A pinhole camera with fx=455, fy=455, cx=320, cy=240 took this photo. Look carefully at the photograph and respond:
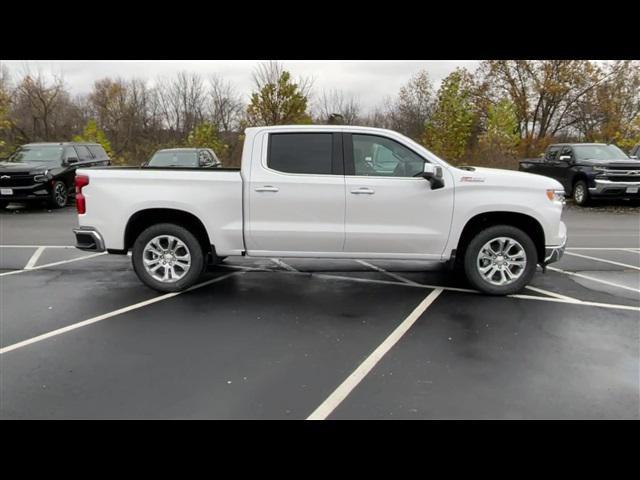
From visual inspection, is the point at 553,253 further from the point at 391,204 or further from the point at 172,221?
the point at 172,221

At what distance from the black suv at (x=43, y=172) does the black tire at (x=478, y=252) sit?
493 inches

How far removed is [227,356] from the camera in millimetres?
3938

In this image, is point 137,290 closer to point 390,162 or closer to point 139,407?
point 139,407

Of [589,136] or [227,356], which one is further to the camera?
[589,136]

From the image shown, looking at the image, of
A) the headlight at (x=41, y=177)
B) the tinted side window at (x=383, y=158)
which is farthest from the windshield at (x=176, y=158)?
the tinted side window at (x=383, y=158)

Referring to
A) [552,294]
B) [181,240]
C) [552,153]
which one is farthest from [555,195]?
[552,153]

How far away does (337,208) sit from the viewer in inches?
211

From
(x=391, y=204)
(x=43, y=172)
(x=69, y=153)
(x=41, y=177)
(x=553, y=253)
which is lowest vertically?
(x=553, y=253)

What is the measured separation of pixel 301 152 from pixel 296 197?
1.94 ft

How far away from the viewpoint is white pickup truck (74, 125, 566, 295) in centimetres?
533

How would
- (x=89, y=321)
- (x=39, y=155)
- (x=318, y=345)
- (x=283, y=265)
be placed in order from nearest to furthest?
1. (x=318, y=345)
2. (x=89, y=321)
3. (x=283, y=265)
4. (x=39, y=155)

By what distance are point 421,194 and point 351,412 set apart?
2.99 m

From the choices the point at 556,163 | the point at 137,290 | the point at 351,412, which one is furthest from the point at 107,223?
the point at 556,163

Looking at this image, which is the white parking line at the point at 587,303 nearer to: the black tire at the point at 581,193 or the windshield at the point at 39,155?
the black tire at the point at 581,193
